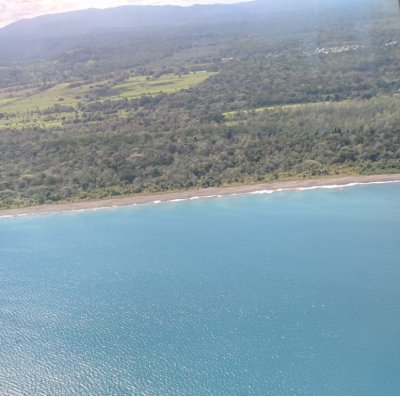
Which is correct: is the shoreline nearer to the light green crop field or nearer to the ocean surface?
the ocean surface

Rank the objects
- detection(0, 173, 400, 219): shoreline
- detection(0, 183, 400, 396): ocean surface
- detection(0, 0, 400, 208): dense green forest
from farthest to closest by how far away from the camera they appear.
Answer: detection(0, 0, 400, 208): dense green forest < detection(0, 173, 400, 219): shoreline < detection(0, 183, 400, 396): ocean surface

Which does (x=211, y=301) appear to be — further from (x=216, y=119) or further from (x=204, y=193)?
(x=216, y=119)

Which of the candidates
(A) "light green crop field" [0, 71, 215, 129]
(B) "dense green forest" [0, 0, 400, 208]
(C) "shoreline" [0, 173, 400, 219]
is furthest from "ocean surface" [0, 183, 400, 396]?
(A) "light green crop field" [0, 71, 215, 129]

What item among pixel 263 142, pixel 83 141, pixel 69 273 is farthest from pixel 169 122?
pixel 69 273

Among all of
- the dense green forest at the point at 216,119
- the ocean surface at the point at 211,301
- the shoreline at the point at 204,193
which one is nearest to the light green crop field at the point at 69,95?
the dense green forest at the point at 216,119

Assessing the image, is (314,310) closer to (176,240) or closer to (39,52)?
(176,240)
